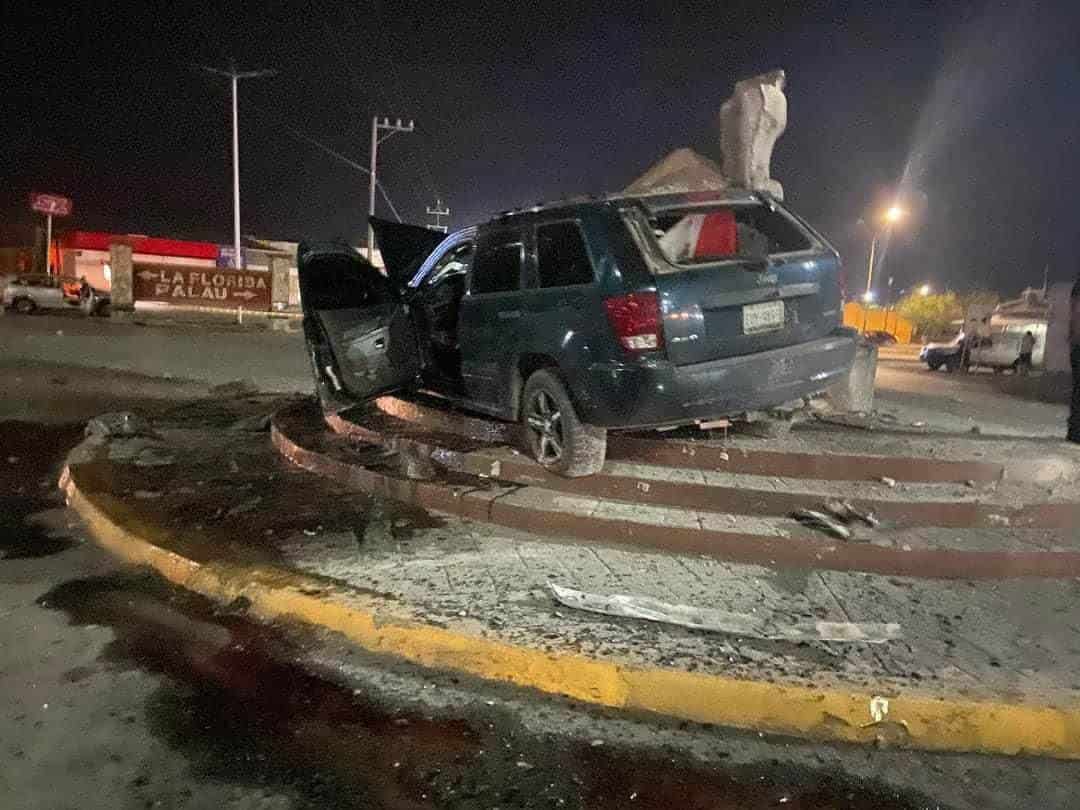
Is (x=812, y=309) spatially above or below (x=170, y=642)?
above

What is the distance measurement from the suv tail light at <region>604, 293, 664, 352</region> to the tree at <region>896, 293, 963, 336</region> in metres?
45.8

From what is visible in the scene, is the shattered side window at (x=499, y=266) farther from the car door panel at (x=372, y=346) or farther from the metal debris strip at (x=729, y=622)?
the metal debris strip at (x=729, y=622)

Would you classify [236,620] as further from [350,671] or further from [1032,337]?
[1032,337]

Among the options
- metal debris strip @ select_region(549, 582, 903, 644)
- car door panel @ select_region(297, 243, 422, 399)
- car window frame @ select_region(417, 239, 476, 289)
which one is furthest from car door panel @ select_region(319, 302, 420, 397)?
Result: metal debris strip @ select_region(549, 582, 903, 644)

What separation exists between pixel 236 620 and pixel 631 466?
2753 mm

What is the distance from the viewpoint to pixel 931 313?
46625 millimetres

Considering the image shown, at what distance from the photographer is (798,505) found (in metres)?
5.49

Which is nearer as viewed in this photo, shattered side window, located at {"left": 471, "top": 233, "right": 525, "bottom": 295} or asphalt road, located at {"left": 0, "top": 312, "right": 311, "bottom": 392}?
shattered side window, located at {"left": 471, "top": 233, "right": 525, "bottom": 295}

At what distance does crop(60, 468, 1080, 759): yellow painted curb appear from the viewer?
11.5 ft

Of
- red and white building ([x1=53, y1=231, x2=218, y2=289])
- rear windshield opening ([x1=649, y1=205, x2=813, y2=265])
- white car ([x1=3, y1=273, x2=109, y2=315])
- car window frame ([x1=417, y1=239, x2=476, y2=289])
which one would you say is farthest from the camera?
red and white building ([x1=53, y1=231, x2=218, y2=289])

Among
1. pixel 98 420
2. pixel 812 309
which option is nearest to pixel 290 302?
pixel 98 420

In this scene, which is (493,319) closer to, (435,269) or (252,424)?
(435,269)

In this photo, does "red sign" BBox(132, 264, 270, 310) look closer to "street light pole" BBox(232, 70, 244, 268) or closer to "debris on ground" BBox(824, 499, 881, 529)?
"street light pole" BBox(232, 70, 244, 268)

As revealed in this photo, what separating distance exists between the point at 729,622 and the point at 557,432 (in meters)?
1.99
